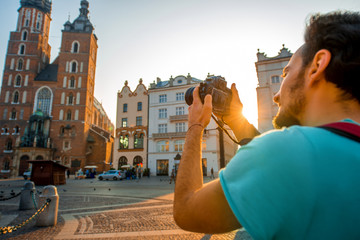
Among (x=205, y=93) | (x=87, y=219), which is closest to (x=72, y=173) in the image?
(x=87, y=219)

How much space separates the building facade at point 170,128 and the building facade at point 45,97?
45.2 ft

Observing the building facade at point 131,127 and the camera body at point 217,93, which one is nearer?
the camera body at point 217,93

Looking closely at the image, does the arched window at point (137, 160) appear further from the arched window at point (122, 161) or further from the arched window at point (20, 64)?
the arched window at point (20, 64)

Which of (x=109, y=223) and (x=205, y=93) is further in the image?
(x=109, y=223)

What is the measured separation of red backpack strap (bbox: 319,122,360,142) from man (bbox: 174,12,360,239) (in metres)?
0.01

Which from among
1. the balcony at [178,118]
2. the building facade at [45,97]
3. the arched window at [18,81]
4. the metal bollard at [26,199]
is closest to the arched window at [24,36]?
the building facade at [45,97]

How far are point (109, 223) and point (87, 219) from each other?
37.2 inches

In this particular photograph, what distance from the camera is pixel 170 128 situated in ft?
115

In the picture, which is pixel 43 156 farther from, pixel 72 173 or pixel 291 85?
pixel 291 85

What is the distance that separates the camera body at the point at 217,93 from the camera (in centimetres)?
150

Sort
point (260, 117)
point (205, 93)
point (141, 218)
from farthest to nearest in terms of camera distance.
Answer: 1. point (260, 117)
2. point (141, 218)
3. point (205, 93)

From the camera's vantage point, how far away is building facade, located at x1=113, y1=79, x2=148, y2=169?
36.2 metres

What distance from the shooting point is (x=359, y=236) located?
65cm

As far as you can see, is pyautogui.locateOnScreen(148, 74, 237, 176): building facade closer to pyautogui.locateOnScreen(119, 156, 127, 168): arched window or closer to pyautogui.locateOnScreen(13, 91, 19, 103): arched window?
pyautogui.locateOnScreen(119, 156, 127, 168): arched window
